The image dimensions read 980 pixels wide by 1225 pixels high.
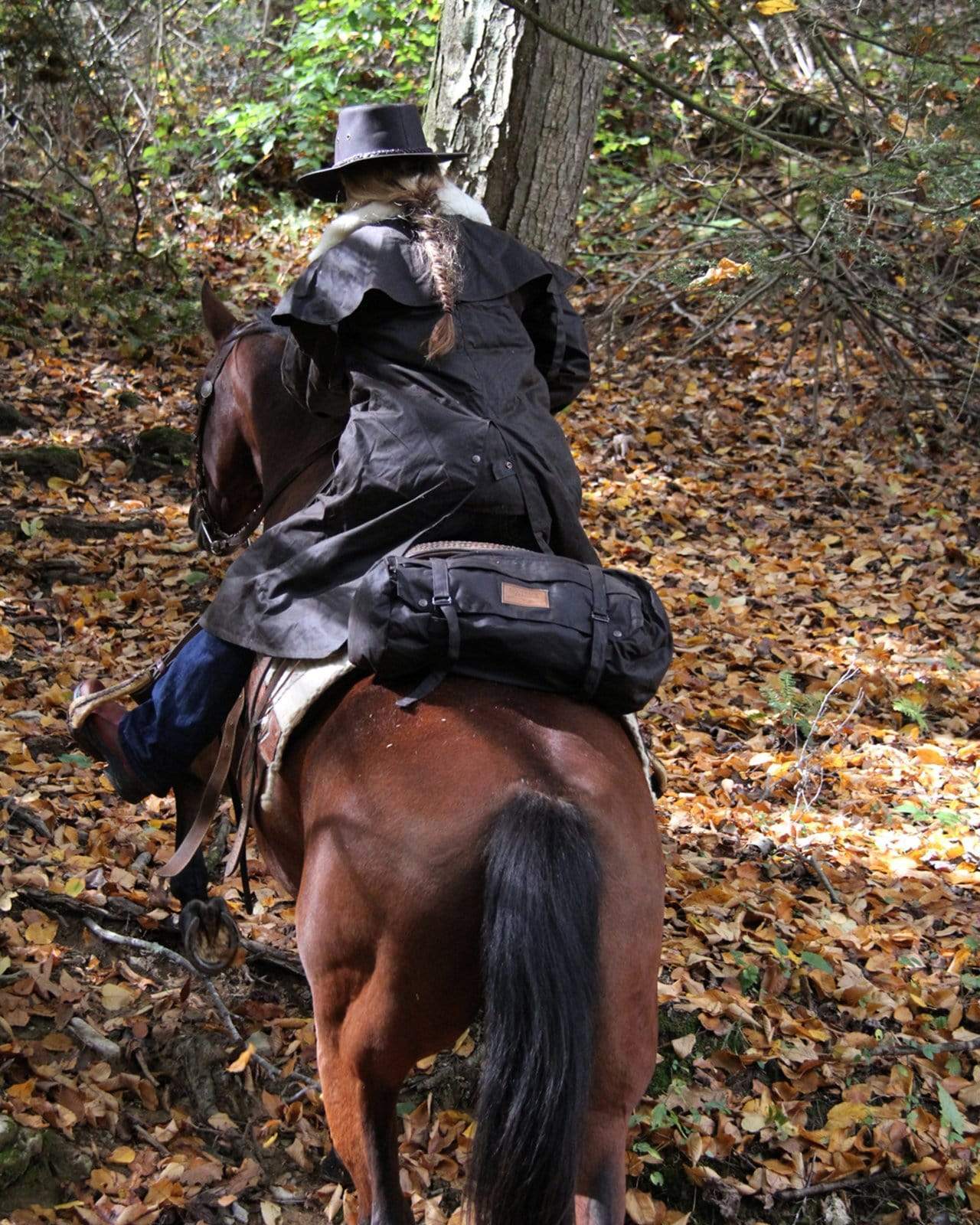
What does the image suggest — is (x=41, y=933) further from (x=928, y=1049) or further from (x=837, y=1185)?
(x=928, y=1049)

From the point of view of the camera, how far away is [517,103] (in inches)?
182

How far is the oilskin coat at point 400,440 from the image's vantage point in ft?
10.1

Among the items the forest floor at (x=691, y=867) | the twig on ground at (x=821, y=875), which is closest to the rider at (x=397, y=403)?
the forest floor at (x=691, y=867)

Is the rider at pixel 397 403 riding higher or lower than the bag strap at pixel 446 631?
higher

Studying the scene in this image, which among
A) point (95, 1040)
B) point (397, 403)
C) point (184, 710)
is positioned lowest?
point (95, 1040)

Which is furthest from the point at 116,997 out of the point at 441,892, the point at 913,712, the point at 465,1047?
the point at 913,712

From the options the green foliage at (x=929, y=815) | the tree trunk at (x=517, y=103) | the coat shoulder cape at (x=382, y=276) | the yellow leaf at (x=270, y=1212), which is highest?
the tree trunk at (x=517, y=103)

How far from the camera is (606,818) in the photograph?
2.54 metres

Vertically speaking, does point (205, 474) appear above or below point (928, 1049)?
above

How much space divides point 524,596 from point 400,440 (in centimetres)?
62

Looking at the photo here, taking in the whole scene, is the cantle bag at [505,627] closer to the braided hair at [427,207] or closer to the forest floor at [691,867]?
the braided hair at [427,207]

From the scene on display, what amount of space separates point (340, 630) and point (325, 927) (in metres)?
0.75

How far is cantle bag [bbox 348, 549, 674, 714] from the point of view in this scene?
8.89 ft

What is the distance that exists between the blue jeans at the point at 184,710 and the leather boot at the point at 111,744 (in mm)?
68
